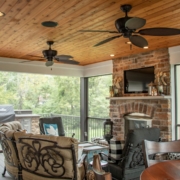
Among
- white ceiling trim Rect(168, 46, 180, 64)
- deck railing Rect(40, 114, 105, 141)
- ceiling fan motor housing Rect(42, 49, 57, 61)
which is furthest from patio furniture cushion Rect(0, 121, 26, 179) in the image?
deck railing Rect(40, 114, 105, 141)

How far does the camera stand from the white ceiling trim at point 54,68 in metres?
6.29

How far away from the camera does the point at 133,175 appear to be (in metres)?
3.50

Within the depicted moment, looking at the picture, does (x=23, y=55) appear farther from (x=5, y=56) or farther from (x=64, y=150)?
(x=64, y=150)

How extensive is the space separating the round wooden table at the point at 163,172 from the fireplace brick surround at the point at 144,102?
339cm

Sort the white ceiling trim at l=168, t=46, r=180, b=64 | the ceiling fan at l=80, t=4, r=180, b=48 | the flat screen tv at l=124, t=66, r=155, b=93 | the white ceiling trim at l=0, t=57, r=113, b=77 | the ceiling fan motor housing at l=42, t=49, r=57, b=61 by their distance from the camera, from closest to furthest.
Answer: the ceiling fan at l=80, t=4, r=180, b=48
the ceiling fan motor housing at l=42, t=49, r=57, b=61
the white ceiling trim at l=168, t=46, r=180, b=64
the flat screen tv at l=124, t=66, r=155, b=93
the white ceiling trim at l=0, t=57, r=113, b=77

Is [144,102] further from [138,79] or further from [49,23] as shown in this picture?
[49,23]

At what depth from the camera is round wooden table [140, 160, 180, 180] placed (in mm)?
1557

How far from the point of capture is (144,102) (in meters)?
5.62

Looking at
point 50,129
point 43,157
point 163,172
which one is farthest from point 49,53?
point 163,172

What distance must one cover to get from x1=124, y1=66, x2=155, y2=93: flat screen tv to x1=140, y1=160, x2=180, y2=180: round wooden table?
12.8 ft

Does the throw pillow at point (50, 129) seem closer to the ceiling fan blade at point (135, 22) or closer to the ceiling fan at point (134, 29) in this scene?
the ceiling fan at point (134, 29)

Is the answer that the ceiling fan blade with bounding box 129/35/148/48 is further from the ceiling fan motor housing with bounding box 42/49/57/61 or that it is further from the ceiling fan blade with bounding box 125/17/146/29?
the ceiling fan motor housing with bounding box 42/49/57/61

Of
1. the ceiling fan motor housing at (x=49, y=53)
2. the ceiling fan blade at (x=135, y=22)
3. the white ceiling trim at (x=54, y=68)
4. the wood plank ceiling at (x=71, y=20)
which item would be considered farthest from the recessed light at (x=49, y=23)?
the white ceiling trim at (x=54, y=68)

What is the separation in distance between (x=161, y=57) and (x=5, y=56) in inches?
163
